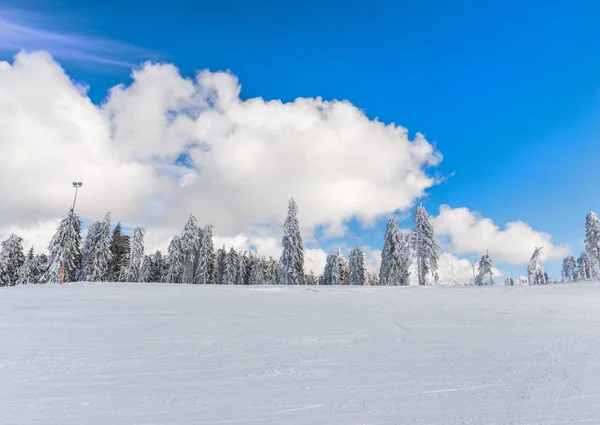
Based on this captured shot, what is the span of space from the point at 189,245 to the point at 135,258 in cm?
975

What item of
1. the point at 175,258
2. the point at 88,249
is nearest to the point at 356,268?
the point at 175,258

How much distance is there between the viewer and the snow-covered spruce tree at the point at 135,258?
Answer: 62812mm

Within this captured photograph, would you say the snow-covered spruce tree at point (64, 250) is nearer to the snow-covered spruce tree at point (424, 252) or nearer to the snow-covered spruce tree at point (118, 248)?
the snow-covered spruce tree at point (118, 248)

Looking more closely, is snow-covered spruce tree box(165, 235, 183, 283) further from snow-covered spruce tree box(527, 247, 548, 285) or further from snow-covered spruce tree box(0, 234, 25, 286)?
snow-covered spruce tree box(527, 247, 548, 285)

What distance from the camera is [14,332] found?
12.1 metres

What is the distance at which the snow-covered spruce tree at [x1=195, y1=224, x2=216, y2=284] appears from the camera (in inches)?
2630

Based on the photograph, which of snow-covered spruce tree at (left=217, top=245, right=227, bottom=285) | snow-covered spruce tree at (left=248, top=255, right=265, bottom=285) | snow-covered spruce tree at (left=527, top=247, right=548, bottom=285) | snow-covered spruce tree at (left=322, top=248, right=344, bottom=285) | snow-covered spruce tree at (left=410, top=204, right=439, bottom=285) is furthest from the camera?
snow-covered spruce tree at (left=527, top=247, right=548, bottom=285)

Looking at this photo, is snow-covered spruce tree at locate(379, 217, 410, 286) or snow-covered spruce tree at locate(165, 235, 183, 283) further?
snow-covered spruce tree at locate(165, 235, 183, 283)

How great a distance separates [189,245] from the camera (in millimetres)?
63219

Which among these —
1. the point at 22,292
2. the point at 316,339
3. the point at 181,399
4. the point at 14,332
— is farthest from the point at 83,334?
the point at 22,292

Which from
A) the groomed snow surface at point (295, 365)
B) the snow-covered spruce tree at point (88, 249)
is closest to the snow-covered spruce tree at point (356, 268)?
the snow-covered spruce tree at point (88, 249)

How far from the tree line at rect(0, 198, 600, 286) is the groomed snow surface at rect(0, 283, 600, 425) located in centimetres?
3500

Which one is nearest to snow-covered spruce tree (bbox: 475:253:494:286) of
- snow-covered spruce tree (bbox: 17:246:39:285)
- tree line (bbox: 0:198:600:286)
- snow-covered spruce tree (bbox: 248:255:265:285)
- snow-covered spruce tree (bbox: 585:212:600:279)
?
tree line (bbox: 0:198:600:286)

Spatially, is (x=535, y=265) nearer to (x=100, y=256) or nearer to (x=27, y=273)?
(x=100, y=256)
